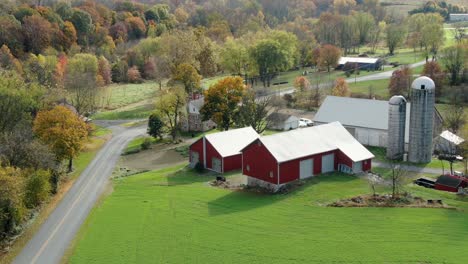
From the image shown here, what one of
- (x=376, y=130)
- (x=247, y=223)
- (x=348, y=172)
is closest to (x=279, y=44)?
(x=376, y=130)

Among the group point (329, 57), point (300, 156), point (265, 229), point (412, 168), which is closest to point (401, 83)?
point (329, 57)

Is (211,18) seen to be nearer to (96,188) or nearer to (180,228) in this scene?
(96,188)

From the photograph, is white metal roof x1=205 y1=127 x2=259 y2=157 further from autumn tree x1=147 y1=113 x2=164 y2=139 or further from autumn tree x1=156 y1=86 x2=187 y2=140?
autumn tree x1=156 y1=86 x2=187 y2=140

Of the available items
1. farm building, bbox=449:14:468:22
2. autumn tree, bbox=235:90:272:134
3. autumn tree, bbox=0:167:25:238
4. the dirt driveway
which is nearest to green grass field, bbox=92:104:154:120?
the dirt driveway

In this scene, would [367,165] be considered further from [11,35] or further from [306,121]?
[11,35]

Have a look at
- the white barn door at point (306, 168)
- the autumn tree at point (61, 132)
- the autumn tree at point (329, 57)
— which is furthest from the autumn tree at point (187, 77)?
the autumn tree at point (329, 57)
